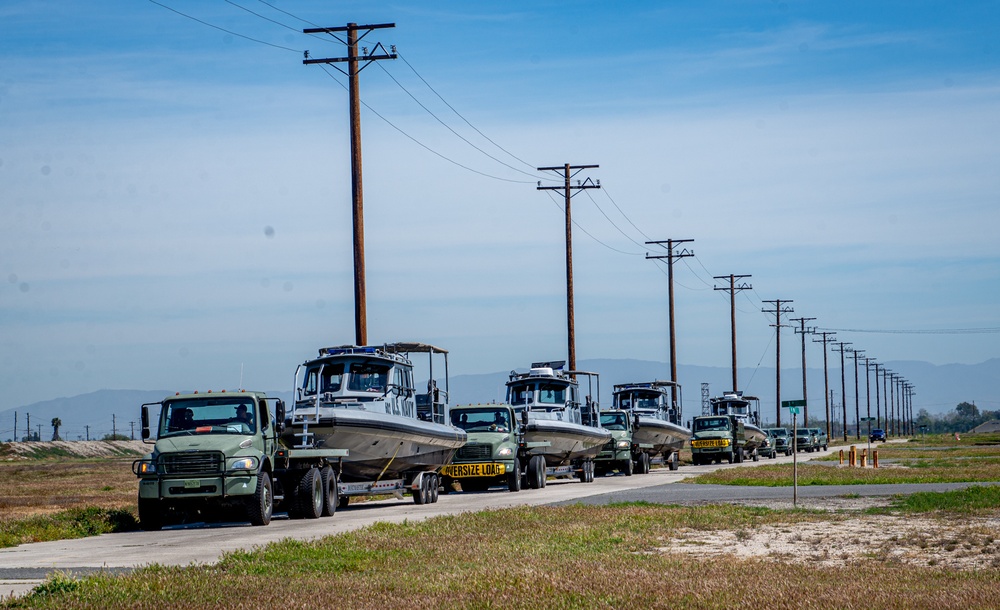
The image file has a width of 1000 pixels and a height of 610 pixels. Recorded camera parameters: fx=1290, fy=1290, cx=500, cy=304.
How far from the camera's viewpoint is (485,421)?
34469 millimetres

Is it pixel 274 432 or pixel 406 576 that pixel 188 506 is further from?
pixel 406 576

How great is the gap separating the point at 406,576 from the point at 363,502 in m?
19.1

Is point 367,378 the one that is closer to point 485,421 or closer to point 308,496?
point 308,496

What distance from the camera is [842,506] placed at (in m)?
24.0

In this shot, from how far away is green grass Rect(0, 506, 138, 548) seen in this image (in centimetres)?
2023

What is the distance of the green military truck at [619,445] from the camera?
45.4m

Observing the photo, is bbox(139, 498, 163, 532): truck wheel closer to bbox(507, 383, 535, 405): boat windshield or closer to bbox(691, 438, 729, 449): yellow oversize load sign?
bbox(507, 383, 535, 405): boat windshield

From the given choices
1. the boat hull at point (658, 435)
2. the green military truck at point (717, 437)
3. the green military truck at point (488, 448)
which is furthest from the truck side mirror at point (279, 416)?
the green military truck at point (717, 437)

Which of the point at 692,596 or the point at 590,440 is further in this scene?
the point at 590,440

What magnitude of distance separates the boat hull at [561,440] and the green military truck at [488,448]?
82 centimetres

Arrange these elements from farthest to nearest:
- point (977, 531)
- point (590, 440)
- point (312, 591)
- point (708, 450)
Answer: point (708, 450) < point (590, 440) < point (977, 531) < point (312, 591)

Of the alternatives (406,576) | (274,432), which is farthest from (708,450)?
(406,576)

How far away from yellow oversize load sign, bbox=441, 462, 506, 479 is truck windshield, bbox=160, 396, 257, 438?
11.7 m

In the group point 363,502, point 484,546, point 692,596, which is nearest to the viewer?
point 692,596
